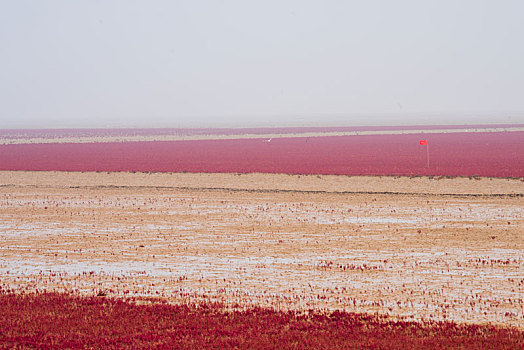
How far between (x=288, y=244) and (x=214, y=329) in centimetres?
751

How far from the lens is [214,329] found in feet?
33.3

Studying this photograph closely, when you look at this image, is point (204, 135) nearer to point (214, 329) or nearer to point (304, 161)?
point (304, 161)

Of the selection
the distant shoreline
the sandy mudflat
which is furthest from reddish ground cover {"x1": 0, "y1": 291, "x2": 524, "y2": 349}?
the distant shoreline

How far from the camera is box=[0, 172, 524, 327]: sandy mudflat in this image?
12.6m

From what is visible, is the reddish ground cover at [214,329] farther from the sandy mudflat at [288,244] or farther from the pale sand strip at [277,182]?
the pale sand strip at [277,182]

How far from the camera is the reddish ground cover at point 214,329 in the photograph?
945cm

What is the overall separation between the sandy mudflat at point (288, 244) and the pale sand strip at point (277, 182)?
0.75ft

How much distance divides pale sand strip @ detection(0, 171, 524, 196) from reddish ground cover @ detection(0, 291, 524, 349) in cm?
1757

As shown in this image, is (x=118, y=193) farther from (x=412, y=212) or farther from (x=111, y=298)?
(x=111, y=298)

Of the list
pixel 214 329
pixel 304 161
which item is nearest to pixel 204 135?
pixel 304 161

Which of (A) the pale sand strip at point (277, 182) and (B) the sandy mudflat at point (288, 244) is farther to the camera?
(A) the pale sand strip at point (277, 182)

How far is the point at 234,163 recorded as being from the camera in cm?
4266

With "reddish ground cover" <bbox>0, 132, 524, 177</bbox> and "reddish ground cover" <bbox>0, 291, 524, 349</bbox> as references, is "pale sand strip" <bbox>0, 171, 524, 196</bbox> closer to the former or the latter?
"reddish ground cover" <bbox>0, 132, 524, 177</bbox>

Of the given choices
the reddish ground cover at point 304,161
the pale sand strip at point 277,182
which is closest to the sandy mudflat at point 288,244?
the pale sand strip at point 277,182
